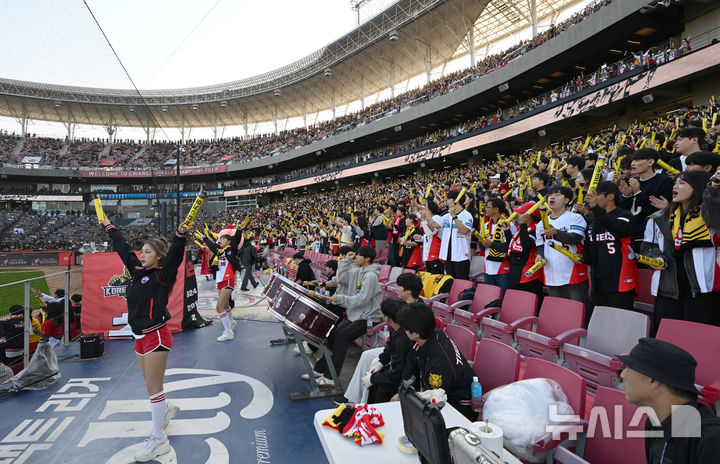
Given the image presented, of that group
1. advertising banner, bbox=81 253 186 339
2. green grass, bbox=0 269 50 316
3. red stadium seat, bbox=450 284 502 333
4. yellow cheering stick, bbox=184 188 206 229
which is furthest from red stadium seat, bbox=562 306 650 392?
green grass, bbox=0 269 50 316

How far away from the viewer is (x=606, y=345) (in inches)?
123

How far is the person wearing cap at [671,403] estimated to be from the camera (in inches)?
49.2

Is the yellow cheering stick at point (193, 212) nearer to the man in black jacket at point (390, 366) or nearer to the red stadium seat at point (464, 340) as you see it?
the man in black jacket at point (390, 366)

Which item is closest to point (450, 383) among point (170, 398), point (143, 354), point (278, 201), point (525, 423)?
point (525, 423)

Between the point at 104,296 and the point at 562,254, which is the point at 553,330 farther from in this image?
the point at 104,296

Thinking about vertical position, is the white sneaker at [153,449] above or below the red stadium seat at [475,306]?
below

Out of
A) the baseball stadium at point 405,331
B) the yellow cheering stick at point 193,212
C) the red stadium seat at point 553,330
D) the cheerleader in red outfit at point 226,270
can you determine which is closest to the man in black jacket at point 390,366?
the baseball stadium at point 405,331

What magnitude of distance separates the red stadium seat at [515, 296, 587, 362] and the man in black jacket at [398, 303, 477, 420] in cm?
113

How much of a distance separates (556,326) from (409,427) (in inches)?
105

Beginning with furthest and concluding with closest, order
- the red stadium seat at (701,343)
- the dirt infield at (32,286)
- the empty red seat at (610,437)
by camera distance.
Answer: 1. the dirt infield at (32,286)
2. the red stadium seat at (701,343)
3. the empty red seat at (610,437)

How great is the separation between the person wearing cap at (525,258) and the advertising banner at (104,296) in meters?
6.08

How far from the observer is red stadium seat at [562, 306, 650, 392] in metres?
2.84

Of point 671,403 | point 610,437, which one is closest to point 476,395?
point 610,437

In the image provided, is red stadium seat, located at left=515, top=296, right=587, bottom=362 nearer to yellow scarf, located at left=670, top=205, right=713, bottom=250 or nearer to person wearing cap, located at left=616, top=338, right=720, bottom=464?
yellow scarf, located at left=670, top=205, right=713, bottom=250
